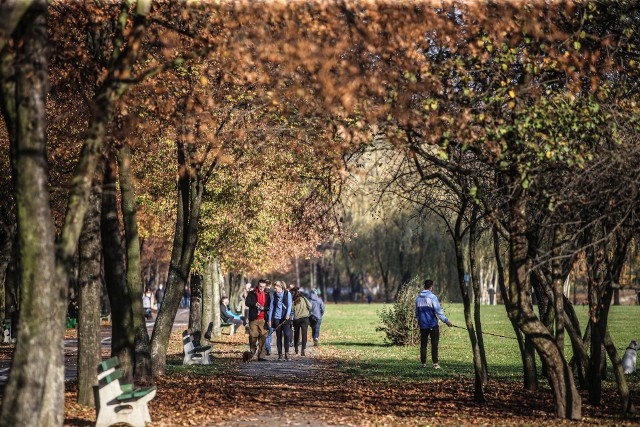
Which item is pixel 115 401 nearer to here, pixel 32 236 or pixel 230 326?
pixel 32 236

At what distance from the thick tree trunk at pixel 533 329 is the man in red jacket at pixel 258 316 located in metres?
11.1

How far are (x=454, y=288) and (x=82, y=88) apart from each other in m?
47.5

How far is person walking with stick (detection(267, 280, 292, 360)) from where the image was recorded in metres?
22.7

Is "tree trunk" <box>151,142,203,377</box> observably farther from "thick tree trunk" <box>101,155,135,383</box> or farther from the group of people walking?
the group of people walking

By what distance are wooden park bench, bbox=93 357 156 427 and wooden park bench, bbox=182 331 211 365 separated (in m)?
10.2

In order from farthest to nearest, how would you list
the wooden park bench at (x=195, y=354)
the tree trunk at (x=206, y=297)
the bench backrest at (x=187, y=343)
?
the tree trunk at (x=206, y=297) → the wooden park bench at (x=195, y=354) → the bench backrest at (x=187, y=343)

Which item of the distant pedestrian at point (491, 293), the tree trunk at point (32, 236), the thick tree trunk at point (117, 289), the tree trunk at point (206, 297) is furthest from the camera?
the distant pedestrian at point (491, 293)

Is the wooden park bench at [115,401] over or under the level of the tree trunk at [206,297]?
under

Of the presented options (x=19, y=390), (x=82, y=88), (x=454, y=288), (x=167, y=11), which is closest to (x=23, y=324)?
(x=19, y=390)

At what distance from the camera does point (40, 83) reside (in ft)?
29.2

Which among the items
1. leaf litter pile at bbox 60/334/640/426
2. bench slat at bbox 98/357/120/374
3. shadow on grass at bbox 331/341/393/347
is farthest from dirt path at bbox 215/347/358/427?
shadow on grass at bbox 331/341/393/347

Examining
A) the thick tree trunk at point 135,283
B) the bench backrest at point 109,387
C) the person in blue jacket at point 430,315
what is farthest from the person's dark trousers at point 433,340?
the bench backrest at point 109,387

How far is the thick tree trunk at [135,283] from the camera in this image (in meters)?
16.0

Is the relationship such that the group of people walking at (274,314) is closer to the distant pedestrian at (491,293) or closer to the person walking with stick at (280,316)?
the person walking with stick at (280,316)
